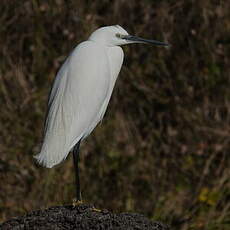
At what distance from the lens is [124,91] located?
5570mm

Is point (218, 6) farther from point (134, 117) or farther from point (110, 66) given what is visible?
point (110, 66)

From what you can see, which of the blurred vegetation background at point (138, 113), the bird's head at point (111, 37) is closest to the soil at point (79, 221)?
the bird's head at point (111, 37)

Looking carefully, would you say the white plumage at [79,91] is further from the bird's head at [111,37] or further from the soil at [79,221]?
the soil at [79,221]

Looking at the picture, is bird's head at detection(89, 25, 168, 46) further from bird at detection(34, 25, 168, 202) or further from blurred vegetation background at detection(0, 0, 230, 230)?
blurred vegetation background at detection(0, 0, 230, 230)

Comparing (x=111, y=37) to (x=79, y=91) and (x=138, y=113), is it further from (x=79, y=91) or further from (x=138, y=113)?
(x=138, y=113)

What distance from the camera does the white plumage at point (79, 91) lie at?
10.2 feet

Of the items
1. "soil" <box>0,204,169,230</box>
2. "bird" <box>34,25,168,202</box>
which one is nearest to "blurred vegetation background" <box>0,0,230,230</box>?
"bird" <box>34,25,168,202</box>

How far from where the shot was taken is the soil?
2.76 m

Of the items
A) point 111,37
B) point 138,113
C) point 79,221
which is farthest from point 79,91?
Answer: point 138,113

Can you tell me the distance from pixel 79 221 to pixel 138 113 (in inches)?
116

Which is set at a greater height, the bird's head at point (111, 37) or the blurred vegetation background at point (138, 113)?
the bird's head at point (111, 37)

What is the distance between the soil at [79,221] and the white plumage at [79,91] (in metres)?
0.31

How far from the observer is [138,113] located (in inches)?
223

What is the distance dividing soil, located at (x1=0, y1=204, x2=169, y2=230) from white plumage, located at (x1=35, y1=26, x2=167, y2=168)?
306mm
